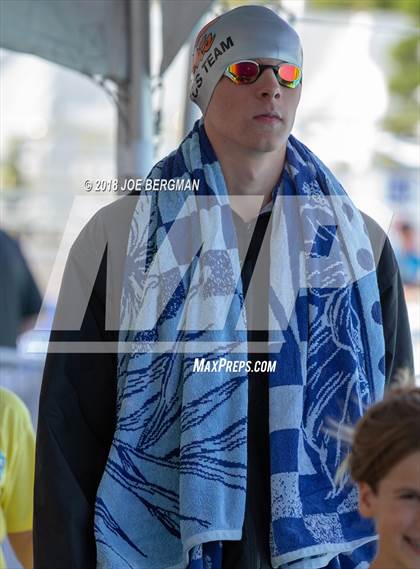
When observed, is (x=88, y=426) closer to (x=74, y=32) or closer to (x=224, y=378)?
(x=224, y=378)

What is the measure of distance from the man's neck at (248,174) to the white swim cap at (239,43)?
4.3 inches

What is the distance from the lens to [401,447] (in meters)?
1.54

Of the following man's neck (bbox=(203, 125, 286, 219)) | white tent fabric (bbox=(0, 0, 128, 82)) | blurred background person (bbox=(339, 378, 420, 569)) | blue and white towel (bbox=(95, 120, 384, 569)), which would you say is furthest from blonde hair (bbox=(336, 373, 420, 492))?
white tent fabric (bbox=(0, 0, 128, 82))

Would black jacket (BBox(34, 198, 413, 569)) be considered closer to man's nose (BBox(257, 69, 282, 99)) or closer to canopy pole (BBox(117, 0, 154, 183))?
man's nose (BBox(257, 69, 282, 99))

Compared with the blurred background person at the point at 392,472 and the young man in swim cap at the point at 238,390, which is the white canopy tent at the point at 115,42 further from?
the blurred background person at the point at 392,472

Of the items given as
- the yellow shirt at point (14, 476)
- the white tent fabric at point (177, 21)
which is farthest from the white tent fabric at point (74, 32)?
the yellow shirt at point (14, 476)

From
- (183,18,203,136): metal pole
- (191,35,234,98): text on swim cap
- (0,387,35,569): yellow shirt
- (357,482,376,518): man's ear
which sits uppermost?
(183,18,203,136): metal pole

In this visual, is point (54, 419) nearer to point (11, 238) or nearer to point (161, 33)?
point (161, 33)

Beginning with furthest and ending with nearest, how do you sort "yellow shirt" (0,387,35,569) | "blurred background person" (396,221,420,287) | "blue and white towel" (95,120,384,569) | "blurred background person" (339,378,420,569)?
"blurred background person" (396,221,420,287) → "yellow shirt" (0,387,35,569) → "blue and white towel" (95,120,384,569) → "blurred background person" (339,378,420,569)

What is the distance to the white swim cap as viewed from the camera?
198cm

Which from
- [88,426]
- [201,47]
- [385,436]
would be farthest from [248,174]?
[385,436]

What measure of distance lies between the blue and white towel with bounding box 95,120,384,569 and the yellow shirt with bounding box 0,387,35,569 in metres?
0.40

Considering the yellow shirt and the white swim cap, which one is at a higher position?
the white swim cap

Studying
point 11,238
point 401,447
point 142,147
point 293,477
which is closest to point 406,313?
point 293,477
